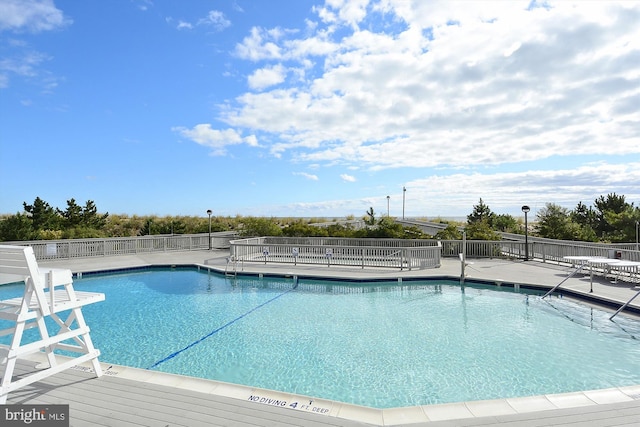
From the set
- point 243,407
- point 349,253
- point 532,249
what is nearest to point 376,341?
point 243,407

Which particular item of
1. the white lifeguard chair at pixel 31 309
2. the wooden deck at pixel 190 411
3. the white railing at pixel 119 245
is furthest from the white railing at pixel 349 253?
the white lifeguard chair at pixel 31 309

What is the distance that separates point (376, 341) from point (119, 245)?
14.6 metres

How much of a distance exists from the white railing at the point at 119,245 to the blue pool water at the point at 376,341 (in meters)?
4.36

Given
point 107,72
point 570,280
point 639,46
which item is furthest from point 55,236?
point 639,46

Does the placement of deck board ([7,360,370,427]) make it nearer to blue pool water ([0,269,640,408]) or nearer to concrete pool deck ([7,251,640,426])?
concrete pool deck ([7,251,640,426])

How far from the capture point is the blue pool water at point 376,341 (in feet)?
14.4

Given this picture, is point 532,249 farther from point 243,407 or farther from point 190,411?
point 190,411

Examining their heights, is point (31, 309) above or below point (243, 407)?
above

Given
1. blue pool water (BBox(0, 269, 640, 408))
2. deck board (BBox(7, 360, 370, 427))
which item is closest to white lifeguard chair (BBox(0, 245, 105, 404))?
deck board (BBox(7, 360, 370, 427))

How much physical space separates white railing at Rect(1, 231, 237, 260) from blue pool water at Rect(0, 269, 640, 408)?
4.36m

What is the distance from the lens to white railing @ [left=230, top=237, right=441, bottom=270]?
11.7 metres

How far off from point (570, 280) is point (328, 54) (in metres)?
10.7

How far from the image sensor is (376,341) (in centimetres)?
585

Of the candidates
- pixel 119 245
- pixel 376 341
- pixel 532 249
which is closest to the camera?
pixel 376 341
